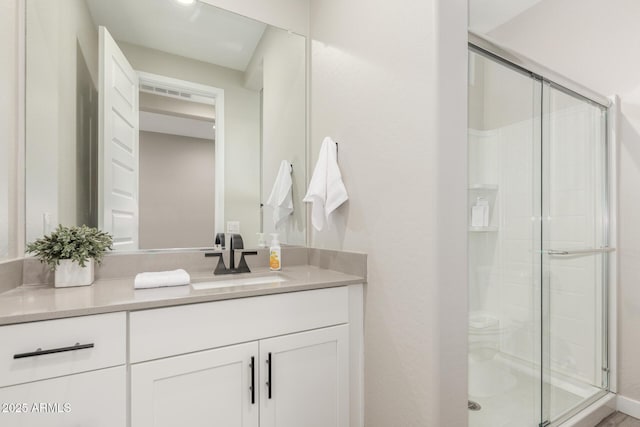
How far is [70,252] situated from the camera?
116cm

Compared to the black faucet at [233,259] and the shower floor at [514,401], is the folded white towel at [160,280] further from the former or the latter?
the shower floor at [514,401]

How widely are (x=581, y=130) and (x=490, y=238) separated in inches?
41.1

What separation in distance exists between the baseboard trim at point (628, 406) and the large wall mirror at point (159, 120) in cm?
216

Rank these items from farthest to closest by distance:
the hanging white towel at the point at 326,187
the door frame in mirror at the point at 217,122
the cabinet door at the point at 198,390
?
the door frame in mirror at the point at 217,122
the hanging white towel at the point at 326,187
the cabinet door at the point at 198,390

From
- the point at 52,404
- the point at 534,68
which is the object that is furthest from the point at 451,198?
the point at 52,404

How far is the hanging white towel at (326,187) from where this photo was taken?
1502mm

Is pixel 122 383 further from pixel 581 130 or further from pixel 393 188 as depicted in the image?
pixel 581 130

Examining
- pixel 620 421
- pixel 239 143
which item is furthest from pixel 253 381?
pixel 620 421

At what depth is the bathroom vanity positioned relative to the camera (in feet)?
2.72

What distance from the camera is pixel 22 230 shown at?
121 centimetres

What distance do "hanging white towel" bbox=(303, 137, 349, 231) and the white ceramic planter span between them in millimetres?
976

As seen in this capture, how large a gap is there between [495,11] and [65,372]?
311cm

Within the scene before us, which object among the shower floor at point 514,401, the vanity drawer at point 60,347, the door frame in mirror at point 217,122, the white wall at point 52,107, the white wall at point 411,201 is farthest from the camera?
the door frame in mirror at point 217,122

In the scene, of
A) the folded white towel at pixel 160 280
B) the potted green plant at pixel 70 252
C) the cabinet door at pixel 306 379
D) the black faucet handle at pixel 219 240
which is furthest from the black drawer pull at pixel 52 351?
the black faucet handle at pixel 219 240
